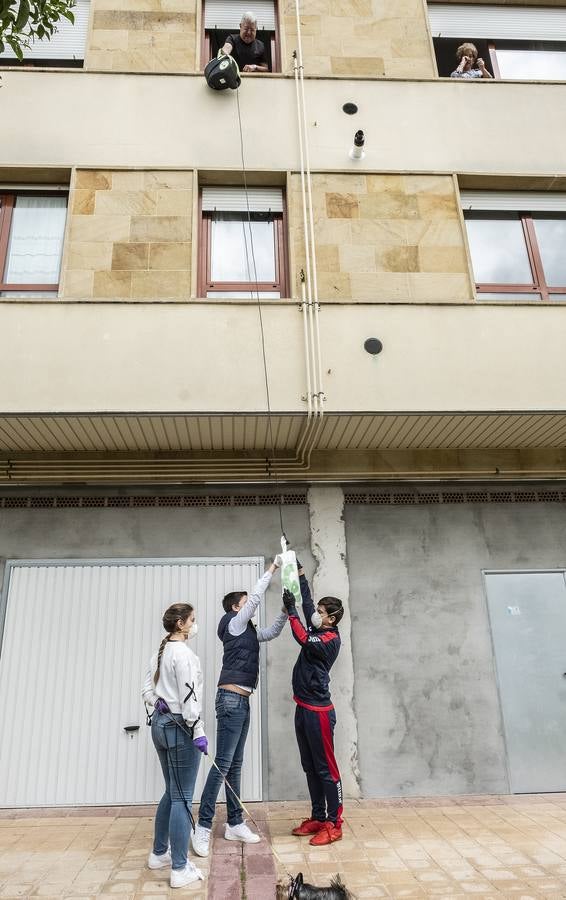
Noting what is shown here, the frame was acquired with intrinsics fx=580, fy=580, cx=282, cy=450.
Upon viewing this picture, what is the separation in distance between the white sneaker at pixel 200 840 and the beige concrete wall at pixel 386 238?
5.11m

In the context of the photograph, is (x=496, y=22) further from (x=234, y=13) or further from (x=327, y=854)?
(x=327, y=854)

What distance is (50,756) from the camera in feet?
19.6

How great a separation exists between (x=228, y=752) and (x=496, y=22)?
9906 millimetres

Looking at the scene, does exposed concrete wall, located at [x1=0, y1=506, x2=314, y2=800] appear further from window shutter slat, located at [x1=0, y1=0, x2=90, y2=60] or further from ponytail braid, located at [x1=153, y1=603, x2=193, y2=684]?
window shutter slat, located at [x1=0, y1=0, x2=90, y2=60]

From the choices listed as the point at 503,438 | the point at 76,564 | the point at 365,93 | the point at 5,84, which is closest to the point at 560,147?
the point at 365,93

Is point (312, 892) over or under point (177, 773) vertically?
under

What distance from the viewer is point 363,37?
7.77 m

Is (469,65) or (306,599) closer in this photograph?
(306,599)

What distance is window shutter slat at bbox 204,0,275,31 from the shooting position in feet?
26.4

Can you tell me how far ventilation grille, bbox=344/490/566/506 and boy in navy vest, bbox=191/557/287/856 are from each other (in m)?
2.18

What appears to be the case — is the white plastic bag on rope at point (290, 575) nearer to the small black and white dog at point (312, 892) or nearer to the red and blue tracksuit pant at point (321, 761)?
the red and blue tracksuit pant at point (321, 761)

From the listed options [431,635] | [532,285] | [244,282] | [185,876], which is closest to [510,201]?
[532,285]

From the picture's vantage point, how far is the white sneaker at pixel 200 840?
441 centimetres

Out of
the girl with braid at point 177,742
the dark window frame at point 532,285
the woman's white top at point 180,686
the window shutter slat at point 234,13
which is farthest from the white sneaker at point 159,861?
the window shutter slat at point 234,13
